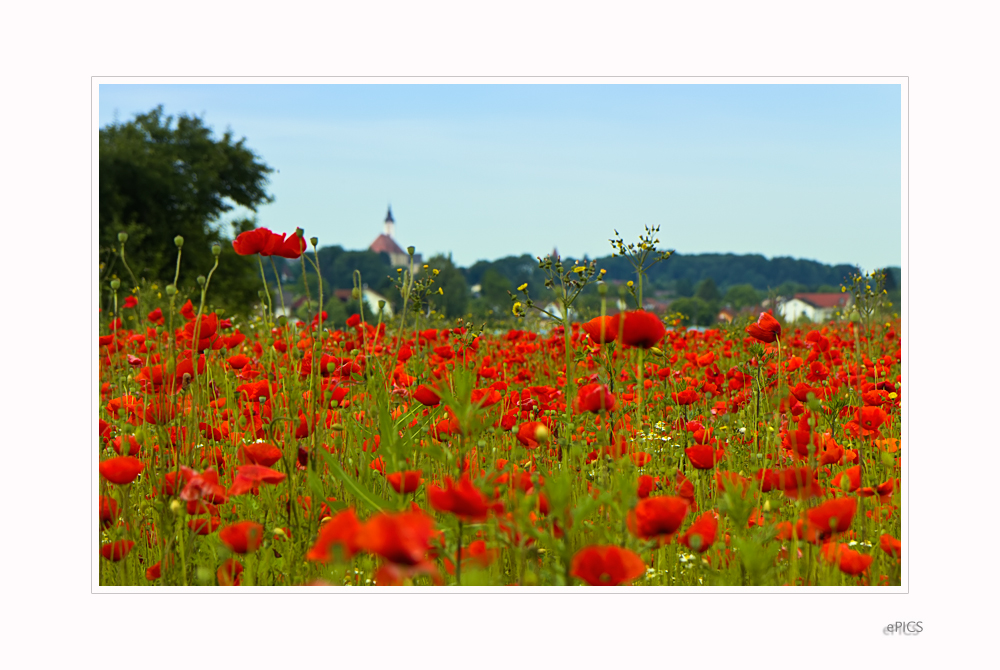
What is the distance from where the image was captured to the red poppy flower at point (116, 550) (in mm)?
1643

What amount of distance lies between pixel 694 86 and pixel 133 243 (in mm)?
10823

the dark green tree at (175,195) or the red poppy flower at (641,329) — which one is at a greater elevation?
the dark green tree at (175,195)

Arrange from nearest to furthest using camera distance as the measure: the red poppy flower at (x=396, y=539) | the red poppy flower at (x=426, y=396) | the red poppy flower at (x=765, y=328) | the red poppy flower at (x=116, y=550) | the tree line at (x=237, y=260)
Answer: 1. the red poppy flower at (x=396, y=539)
2. the red poppy flower at (x=116, y=550)
3. the red poppy flower at (x=426, y=396)
4. the red poppy flower at (x=765, y=328)
5. the tree line at (x=237, y=260)

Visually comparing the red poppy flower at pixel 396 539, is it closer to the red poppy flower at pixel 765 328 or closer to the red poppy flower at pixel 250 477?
the red poppy flower at pixel 250 477

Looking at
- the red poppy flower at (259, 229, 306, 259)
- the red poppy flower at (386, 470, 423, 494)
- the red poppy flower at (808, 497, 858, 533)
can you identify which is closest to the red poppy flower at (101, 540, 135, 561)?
the red poppy flower at (386, 470, 423, 494)

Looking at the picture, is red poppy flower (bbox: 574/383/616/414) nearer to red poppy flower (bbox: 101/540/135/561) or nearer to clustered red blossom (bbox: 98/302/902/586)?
clustered red blossom (bbox: 98/302/902/586)

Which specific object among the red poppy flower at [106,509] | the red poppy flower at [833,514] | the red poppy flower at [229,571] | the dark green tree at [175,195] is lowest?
the red poppy flower at [229,571]

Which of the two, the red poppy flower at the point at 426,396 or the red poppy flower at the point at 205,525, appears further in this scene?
the red poppy flower at the point at 426,396

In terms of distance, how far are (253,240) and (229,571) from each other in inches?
35.4

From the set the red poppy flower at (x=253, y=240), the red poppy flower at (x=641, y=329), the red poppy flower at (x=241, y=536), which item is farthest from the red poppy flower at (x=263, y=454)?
the red poppy flower at (x=641, y=329)

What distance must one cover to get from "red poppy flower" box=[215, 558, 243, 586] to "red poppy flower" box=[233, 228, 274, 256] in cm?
84

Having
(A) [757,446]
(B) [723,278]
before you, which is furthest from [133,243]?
(A) [757,446]
